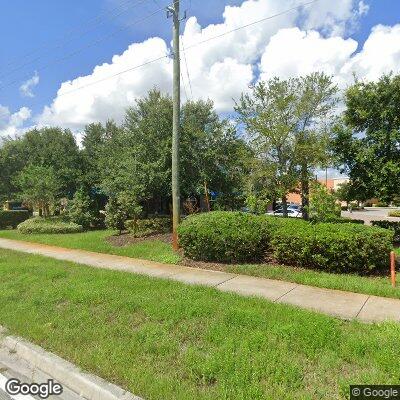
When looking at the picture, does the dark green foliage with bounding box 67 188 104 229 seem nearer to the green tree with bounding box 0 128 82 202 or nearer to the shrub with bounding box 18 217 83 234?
the shrub with bounding box 18 217 83 234

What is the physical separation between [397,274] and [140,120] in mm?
12241

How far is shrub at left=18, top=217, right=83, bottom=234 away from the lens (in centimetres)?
1825

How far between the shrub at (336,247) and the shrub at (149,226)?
702 cm

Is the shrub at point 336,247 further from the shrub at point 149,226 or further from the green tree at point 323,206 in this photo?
the shrub at point 149,226

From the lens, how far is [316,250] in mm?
8438

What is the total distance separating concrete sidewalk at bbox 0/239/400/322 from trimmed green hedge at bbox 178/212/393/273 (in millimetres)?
872

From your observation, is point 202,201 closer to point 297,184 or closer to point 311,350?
point 297,184

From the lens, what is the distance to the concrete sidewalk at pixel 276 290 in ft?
19.1

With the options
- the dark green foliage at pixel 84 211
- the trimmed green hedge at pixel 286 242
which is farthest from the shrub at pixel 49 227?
the trimmed green hedge at pixel 286 242

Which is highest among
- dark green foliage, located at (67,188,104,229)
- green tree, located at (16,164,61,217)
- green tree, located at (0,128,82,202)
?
green tree, located at (0,128,82,202)

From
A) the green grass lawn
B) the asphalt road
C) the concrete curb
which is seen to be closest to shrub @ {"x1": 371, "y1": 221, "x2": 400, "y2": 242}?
the green grass lawn

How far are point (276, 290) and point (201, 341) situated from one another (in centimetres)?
280

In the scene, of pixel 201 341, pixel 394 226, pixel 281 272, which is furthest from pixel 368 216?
pixel 201 341

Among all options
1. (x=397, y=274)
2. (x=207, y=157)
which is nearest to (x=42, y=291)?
(x=397, y=274)
